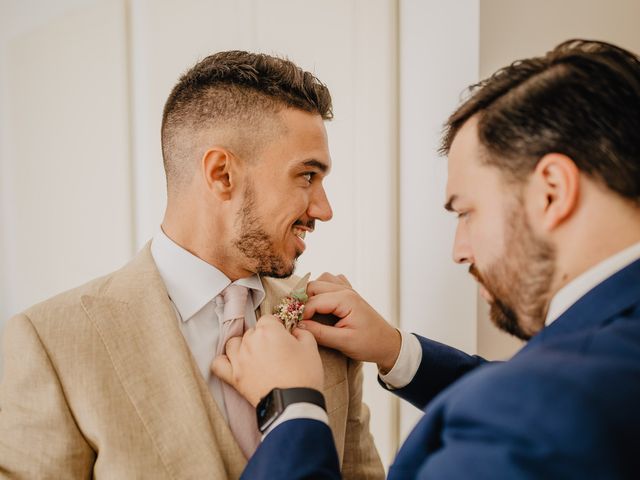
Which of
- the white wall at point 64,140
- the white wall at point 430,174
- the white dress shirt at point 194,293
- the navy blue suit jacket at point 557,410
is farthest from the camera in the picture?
the white wall at point 64,140

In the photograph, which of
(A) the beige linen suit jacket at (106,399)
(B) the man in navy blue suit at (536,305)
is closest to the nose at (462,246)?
(B) the man in navy blue suit at (536,305)

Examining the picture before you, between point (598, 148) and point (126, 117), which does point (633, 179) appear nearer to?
point (598, 148)

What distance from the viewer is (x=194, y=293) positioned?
1309 mm

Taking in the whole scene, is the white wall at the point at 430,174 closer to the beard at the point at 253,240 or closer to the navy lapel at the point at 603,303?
the beard at the point at 253,240

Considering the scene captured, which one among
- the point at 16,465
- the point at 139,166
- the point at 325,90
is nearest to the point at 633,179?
the point at 325,90

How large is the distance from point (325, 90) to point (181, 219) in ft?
1.77

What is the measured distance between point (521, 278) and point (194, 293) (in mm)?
786

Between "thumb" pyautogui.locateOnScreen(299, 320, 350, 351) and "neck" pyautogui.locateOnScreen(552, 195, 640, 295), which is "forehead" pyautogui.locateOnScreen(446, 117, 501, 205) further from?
"thumb" pyautogui.locateOnScreen(299, 320, 350, 351)

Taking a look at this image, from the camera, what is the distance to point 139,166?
2.17 meters

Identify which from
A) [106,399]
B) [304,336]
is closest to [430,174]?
[304,336]

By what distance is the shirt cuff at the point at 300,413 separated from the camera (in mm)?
978

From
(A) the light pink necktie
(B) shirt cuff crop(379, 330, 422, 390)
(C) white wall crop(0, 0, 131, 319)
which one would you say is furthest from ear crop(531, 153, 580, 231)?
(C) white wall crop(0, 0, 131, 319)

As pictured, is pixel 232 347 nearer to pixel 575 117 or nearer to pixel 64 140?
pixel 575 117

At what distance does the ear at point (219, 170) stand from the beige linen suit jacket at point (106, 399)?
33 cm
